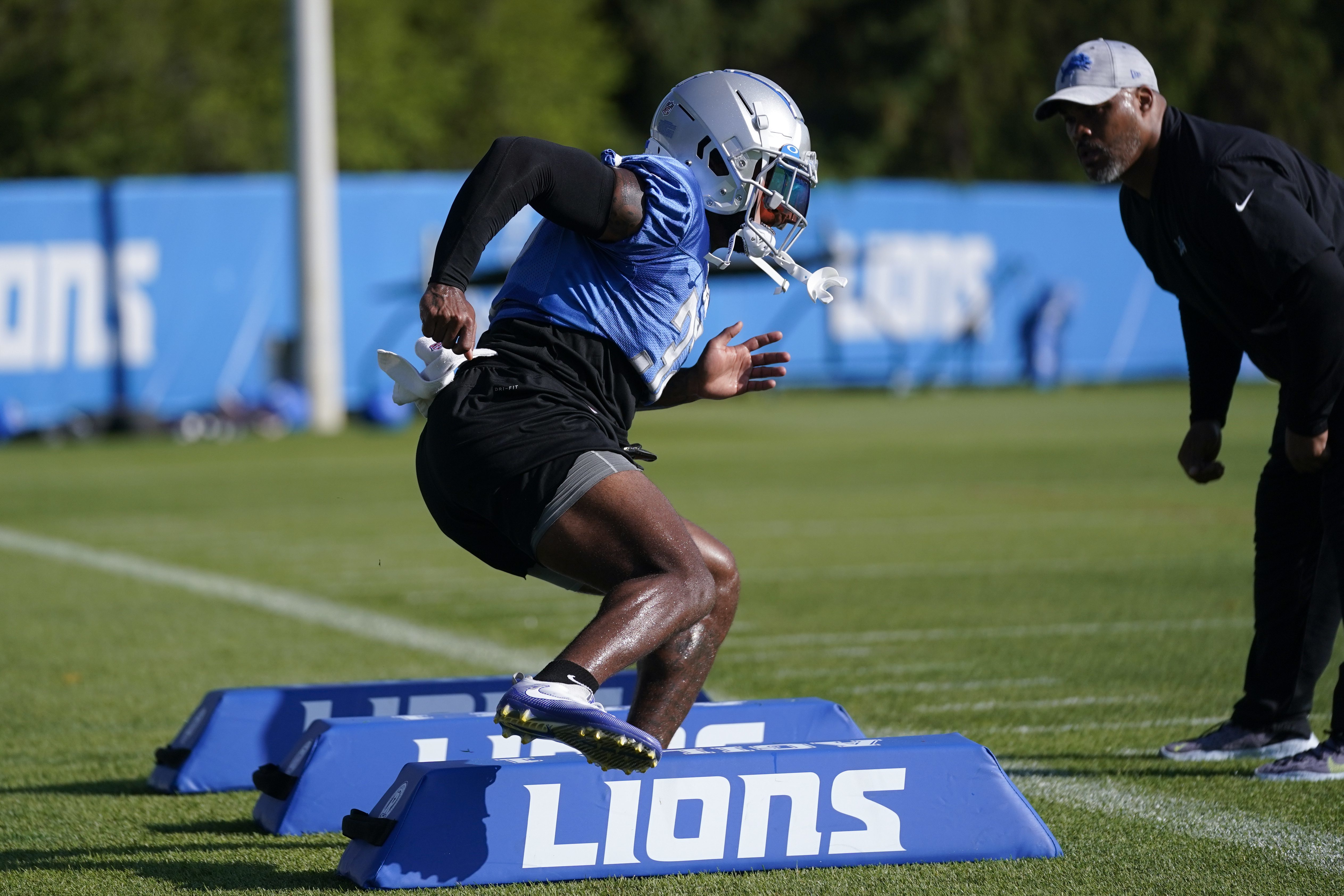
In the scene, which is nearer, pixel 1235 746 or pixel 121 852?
pixel 121 852

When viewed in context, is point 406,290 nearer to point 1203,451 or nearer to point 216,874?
point 1203,451

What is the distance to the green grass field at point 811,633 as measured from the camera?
4133 mm

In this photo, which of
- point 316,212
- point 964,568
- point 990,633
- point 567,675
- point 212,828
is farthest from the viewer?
point 316,212

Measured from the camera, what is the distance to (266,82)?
3488cm

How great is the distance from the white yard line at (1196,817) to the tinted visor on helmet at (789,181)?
1.76 metres

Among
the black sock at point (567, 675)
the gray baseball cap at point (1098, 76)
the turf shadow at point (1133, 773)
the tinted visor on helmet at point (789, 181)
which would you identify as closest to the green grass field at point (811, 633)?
the turf shadow at point (1133, 773)

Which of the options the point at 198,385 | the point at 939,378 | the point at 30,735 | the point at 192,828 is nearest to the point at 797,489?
the point at 30,735

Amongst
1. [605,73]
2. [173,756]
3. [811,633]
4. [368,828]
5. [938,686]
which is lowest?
[605,73]

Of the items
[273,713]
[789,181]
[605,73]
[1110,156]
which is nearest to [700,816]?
[789,181]

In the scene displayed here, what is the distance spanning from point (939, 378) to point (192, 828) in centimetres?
2660

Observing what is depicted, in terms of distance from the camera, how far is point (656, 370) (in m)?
4.09

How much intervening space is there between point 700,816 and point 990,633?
3.88 m

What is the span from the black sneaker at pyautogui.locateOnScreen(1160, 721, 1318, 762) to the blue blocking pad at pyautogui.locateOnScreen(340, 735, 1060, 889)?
1.26 meters

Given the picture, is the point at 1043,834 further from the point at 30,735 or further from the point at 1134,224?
the point at 30,735
